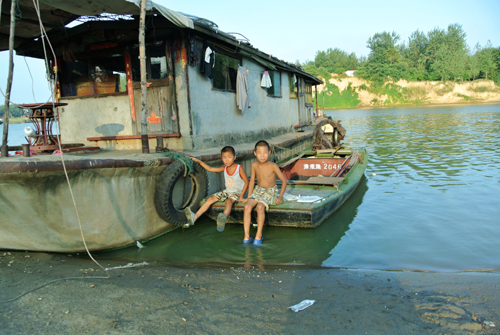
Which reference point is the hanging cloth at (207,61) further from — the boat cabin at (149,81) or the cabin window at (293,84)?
the cabin window at (293,84)

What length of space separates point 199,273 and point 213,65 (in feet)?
16.7

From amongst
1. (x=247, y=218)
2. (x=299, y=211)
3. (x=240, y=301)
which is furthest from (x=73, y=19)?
(x=240, y=301)

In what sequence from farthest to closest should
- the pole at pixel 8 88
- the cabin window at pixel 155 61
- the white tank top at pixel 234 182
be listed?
the cabin window at pixel 155 61 → the white tank top at pixel 234 182 → the pole at pixel 8 88

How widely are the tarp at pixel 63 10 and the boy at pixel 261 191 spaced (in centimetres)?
258

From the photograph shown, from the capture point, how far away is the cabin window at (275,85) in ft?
40.3

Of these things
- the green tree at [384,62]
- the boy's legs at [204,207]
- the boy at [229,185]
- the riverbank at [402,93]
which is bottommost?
the boy's legs at [204,207]

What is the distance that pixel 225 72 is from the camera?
870 cm

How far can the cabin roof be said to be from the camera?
507 cm

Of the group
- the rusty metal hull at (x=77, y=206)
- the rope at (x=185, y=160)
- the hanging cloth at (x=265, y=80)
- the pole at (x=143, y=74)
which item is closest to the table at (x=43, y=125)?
the pole at (x=143, y=74)

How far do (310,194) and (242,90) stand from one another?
4175 millimetres

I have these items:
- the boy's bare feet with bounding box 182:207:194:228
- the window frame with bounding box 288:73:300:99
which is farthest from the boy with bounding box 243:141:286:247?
the window frame with bounding box 288:73:300:99

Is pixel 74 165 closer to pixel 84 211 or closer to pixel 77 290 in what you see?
pixel 84 211

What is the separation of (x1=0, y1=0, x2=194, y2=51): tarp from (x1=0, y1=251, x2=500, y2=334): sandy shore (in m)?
3.51

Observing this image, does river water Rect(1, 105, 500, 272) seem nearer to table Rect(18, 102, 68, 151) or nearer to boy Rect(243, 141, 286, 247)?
boy Rect(243, 141, 286, 247)
